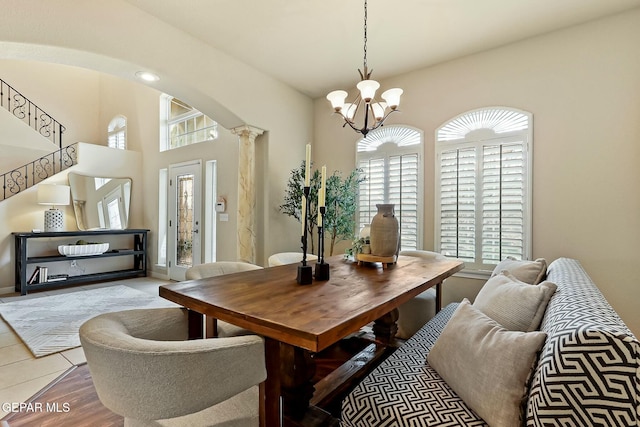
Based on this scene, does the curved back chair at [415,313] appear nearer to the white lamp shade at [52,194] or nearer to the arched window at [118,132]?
the white lamp shade at [52,194]

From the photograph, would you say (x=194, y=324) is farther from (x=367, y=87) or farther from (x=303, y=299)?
(x=367, y=87)

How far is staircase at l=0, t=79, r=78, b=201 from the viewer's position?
5.69m

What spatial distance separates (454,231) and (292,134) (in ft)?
8.30

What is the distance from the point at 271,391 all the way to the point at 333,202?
111 inches

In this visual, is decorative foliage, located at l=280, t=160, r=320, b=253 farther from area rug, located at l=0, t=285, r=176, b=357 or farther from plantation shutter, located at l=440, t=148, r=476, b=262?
area rug, located at l=0, t=285, r=176, b=357

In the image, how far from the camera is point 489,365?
1072 millimetres

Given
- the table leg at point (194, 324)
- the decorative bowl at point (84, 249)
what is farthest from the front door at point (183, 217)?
the table leg at point (194, 324)

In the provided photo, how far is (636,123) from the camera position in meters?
2.64

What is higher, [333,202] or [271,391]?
[333,202]

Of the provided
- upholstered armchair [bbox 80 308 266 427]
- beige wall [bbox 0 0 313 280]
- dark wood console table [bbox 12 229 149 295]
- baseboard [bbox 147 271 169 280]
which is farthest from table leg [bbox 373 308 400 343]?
dark wood console table [bbox 12 229 149 295]

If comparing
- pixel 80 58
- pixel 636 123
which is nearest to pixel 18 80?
pixel 80 58

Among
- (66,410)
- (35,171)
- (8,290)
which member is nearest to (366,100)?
(66,410)

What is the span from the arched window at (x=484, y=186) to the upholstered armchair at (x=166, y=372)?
9.74 ft

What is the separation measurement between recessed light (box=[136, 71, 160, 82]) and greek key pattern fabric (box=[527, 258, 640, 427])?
3.51m
